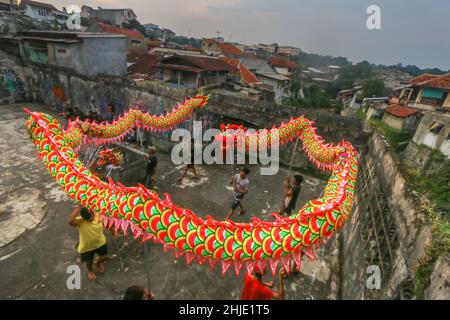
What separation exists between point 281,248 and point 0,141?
11.1 meters

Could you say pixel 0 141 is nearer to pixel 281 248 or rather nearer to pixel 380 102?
pixel 281 248

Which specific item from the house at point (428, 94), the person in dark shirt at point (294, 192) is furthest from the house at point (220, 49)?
the person in dark shirt at point (294, 192)

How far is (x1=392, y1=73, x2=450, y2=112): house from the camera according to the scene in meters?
23.2

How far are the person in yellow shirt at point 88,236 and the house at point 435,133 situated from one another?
57.2 ft

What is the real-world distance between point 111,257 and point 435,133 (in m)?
18.6

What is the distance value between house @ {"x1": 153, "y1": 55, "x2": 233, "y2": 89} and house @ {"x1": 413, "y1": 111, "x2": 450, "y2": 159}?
14.6 metres

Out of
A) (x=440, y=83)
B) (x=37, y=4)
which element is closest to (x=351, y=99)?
(x=440, y=83)

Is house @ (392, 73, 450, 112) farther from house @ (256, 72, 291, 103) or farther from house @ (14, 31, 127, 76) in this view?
house @ (14, 31, 127, 76)

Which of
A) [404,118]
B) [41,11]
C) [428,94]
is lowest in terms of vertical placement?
[404,118]

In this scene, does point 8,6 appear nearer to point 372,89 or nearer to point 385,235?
point 385,235

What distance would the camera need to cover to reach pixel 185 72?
60.8ft

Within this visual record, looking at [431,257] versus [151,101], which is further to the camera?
[151,101]
